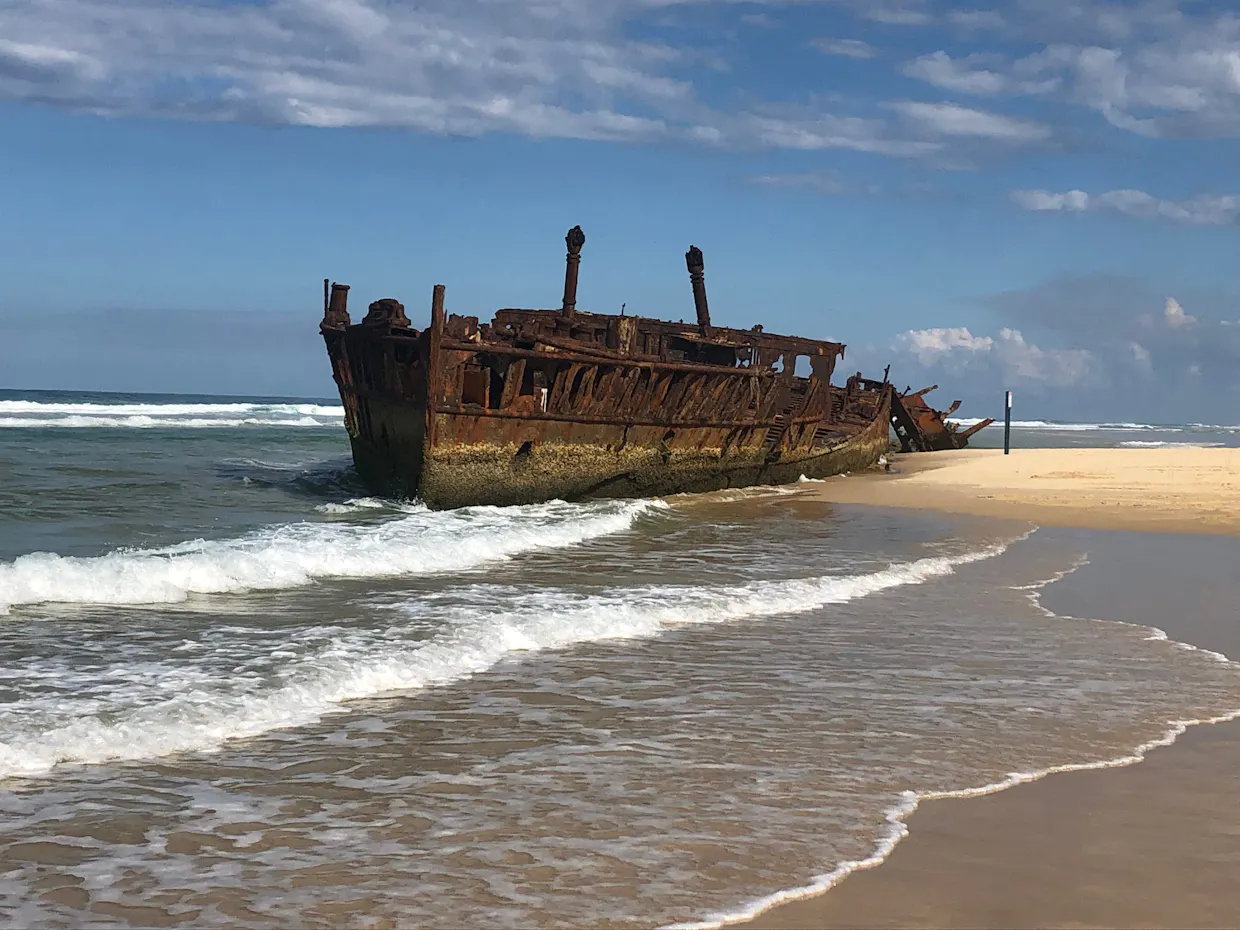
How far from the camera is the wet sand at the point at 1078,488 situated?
50.1 feet

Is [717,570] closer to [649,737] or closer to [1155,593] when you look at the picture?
[1155,593]

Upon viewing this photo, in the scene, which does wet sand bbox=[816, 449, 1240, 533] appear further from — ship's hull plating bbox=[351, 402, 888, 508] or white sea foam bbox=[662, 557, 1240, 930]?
white sea foam bbox=[662, 557, 1240, 930]

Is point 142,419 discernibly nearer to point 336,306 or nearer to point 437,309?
point 336,306

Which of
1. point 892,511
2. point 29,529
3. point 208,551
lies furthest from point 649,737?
point 892,511

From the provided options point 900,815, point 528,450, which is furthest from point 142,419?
point 900,815

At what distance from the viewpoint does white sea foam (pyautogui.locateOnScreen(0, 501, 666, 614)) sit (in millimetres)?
7996

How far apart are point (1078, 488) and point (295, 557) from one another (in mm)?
13638

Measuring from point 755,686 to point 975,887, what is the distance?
2.57m

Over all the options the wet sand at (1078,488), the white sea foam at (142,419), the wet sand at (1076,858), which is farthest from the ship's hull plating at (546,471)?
the white sea foam at (142,419)

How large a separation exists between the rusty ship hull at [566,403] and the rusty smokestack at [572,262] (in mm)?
29

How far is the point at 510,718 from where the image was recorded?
511 centimetres

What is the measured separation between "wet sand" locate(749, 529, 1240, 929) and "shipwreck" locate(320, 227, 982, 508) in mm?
10905

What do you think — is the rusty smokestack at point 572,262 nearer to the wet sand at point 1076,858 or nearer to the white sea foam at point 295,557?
the white sea foam at point 295,557

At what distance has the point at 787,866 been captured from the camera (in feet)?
11.1
